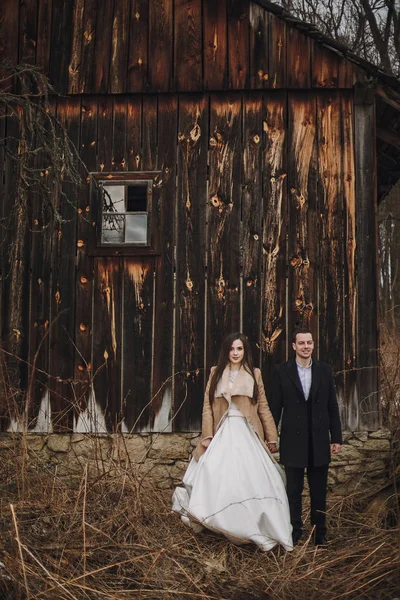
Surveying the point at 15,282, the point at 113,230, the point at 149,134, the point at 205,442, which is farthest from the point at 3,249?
the point at 205,442

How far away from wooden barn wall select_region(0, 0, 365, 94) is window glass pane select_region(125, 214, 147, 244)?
1.49 metres

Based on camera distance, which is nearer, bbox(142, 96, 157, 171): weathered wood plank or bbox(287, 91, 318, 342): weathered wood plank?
bbox(287, 91, 318, 342): weathered wood plank

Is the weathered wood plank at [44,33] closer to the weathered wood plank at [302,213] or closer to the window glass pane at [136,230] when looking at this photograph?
the window glass pane at [136,230]

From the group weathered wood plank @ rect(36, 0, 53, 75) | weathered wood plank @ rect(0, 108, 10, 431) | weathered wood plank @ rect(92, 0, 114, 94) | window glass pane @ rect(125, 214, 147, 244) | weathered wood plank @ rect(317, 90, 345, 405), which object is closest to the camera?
weathered wood plank @ rect(317, 90, 345, 405)

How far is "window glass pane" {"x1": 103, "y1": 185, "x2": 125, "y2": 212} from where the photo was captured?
8219 millimetres

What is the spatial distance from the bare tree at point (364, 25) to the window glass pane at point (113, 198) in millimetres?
11442

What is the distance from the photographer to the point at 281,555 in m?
5.75

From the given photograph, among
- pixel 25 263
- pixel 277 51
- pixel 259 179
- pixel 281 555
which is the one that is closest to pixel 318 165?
pixel 259 179

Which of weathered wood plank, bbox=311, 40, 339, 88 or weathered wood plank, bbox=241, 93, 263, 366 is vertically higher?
weathered wood plank, bbox=311, 40, 339, 88

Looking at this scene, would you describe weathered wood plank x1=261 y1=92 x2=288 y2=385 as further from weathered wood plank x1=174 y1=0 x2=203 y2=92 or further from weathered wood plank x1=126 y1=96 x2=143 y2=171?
weathered wood plank x1=126 y1=96 x2=143 y2=171

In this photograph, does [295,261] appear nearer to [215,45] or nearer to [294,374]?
[294,374]

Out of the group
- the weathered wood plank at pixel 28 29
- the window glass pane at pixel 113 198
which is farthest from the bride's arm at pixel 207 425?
the weathered wood plank at pixel 28 29

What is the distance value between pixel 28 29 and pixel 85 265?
292 centimetres

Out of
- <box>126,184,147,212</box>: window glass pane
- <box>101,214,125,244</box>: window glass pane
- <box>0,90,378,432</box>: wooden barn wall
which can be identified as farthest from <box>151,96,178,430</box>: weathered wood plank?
<box>126,184,147,212</box>: window glass pane
